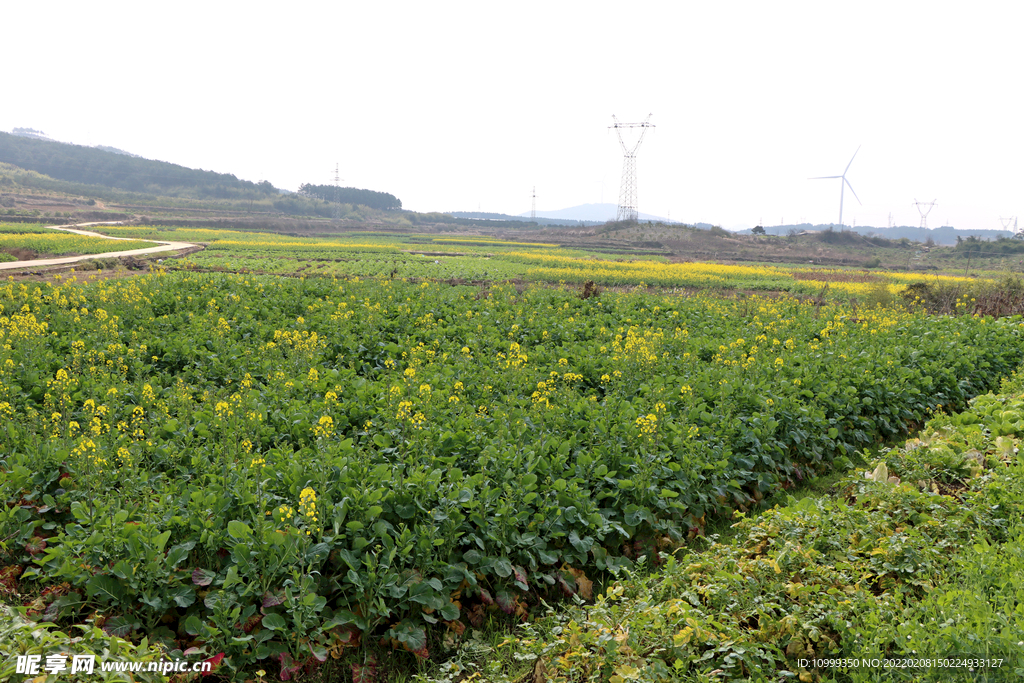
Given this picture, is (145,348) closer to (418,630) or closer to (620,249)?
(418,630)

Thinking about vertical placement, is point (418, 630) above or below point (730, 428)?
below

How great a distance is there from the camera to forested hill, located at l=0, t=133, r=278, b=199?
15750 centimetres

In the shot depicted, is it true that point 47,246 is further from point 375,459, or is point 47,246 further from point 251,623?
point 251,623

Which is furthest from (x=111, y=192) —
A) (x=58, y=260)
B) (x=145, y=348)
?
(x=145, y=348)

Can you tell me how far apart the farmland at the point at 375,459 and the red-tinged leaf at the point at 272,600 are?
0.06 feet

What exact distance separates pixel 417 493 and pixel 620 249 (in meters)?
75.1

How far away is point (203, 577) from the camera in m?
3.79

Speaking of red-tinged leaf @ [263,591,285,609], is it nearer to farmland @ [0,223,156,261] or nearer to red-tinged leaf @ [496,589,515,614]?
red-tinged leaf @ [496,589,515,614]

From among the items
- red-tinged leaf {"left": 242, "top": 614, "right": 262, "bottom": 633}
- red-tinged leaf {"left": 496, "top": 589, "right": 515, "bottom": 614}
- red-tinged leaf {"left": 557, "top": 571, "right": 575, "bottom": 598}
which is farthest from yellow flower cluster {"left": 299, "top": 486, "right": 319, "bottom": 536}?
red-tinged leaf {"left": 557, "top": 571, "right": 575, "bottom": 598}

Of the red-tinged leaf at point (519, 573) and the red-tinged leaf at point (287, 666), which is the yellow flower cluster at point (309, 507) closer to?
the red-tinged leaf at point (287, 666)

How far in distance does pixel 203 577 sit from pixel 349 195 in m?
185

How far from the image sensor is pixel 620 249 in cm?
7650

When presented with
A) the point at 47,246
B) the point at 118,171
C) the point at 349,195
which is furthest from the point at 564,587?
the point at 118,171

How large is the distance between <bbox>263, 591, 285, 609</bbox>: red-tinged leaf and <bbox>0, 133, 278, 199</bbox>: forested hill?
7024 inches
